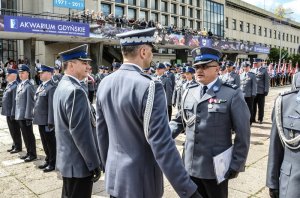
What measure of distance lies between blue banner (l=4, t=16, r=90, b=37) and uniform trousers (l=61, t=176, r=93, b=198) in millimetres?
14338

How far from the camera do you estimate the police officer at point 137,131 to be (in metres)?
1.94

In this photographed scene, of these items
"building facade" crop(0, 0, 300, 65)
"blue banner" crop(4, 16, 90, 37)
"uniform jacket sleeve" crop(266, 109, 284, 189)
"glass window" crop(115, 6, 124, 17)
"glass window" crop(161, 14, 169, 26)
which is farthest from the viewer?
"glass window" crop(161, 14, 169, 26)

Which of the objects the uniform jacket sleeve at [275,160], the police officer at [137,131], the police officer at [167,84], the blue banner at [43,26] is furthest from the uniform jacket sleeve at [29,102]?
the blue banner at [43,26]

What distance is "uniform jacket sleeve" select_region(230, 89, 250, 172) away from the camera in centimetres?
270

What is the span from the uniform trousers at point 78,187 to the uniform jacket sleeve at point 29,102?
3410 millimetres

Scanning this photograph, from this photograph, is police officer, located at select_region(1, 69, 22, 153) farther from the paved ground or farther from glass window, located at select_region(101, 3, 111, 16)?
glass window, located at select_region(101, 3, 111, 16)

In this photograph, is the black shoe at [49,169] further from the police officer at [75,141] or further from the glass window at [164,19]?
the glass window at [164,19]

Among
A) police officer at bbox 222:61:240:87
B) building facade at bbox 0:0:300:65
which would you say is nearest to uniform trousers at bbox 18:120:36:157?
police officer at bbox 222:61:240:87

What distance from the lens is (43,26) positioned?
16875mm

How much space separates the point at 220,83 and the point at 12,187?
3752mm

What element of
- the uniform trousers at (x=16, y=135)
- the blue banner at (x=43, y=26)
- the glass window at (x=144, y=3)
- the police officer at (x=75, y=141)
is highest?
the glass window at (x=144, y=3)

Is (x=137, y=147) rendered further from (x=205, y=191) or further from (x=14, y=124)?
(x=14, y=124)

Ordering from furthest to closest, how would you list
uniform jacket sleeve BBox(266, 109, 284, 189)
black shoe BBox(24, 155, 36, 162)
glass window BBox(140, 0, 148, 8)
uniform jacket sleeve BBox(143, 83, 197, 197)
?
1. glass window BBox(140, 0, 148, 8)
2. black shoe BBox(24, 155, 36, 162)
3. uniform jacket sleeve BBox(266, 109, 284, 189)
4. uniform jacket sleeve BBox(143, 83, 197, 197)

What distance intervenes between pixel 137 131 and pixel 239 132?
3.64 ft
